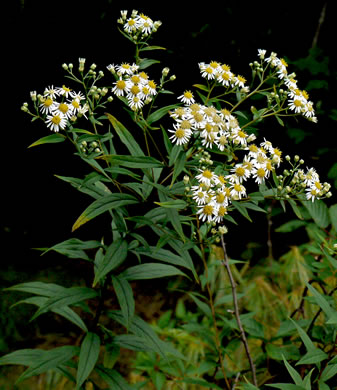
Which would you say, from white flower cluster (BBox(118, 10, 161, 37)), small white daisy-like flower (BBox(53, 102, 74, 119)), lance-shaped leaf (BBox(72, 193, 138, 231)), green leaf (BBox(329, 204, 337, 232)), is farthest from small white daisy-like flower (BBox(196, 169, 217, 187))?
green leaf (BBox(329, 204, 337, 232))

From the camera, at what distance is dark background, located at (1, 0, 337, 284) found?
2213mm

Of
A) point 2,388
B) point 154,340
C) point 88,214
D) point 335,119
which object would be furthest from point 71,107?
point 2,388

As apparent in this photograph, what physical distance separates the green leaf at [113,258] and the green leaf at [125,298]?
0.06 meters

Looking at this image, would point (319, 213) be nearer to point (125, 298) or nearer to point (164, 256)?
point (164, 256)

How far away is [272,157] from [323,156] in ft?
4.41

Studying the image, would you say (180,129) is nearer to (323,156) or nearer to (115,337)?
(115,337)

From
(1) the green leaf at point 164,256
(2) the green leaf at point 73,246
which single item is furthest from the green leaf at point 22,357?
(1) the green leaf at point 164,256

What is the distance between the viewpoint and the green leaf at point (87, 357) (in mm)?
1310

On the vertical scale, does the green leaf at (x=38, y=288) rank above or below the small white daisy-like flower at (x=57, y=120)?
below

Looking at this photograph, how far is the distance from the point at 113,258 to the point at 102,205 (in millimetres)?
171

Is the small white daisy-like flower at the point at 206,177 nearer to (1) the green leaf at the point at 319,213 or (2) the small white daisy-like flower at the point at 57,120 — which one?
(2) the small white daisy-like flower at the point at 57,120

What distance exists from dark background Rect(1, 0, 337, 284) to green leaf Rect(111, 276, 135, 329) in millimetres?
1338

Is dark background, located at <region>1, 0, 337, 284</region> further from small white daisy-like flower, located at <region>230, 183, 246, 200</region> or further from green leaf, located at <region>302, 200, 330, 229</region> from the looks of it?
small white daisy-like flower, located at <region>230, 183, 246, 200</region>

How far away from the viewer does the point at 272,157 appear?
1427 mm
